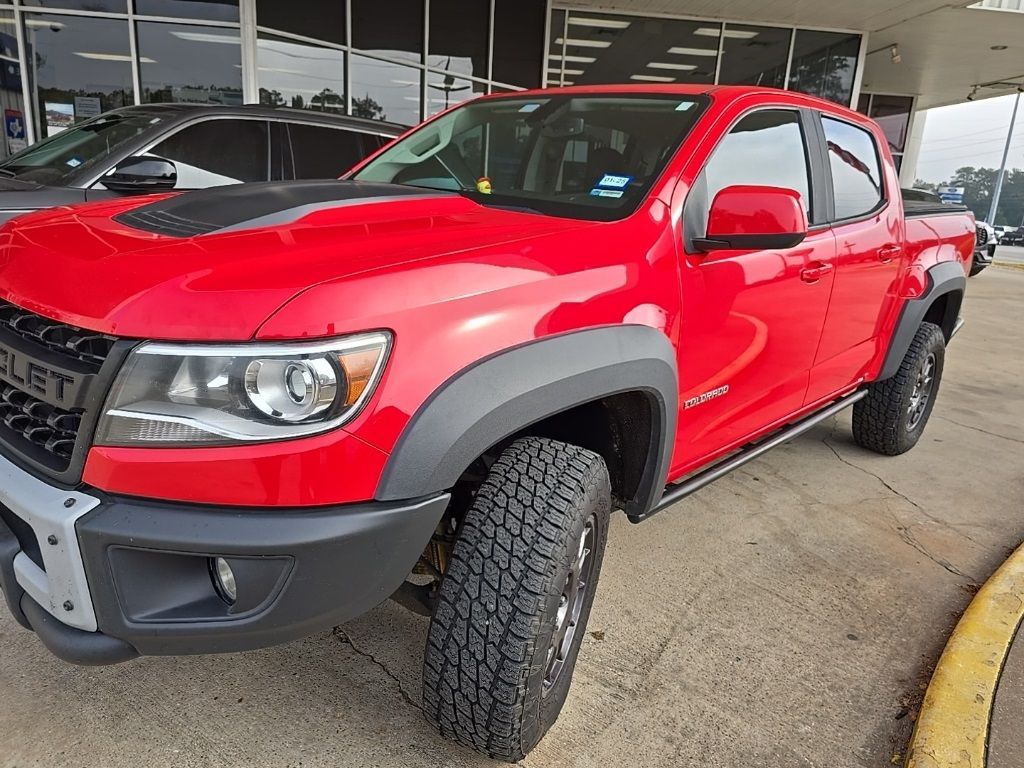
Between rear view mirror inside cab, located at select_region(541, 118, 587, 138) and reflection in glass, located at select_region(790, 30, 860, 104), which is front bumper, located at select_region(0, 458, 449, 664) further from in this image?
reflection in glass, located at select_region(790, 30, 860, 104)

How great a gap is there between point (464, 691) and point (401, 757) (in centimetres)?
32

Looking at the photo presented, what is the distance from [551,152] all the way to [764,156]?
2.46 ft

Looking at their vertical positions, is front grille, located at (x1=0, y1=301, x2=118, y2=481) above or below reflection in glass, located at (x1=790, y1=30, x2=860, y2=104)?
below

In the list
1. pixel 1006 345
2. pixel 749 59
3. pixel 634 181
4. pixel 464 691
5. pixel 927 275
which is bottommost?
pixel 1006 345

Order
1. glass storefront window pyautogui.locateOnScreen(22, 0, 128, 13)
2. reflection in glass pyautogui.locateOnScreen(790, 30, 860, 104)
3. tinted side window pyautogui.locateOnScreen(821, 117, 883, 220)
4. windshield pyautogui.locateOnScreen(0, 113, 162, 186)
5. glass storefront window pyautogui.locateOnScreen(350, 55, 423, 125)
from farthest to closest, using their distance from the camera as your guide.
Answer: reflection in glass pyautogui.locateOnScreen(790, 30, 860, 104), glass storefront window pyautogui.locateOnScreen(350, 55, 423, 125), glass storefront window pyautogui.locateOnScreen(22, 0, 128, 13), windshield pyautogui.locateOnScreen(0, 113, 162, 186), tinted side window pyautogui.locateOnScreen(821, 117, 883, 220)

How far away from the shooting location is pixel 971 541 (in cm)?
332

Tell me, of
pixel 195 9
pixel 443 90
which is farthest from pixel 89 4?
pixel 443 90

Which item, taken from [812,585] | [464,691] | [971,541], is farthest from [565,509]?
[971,541]

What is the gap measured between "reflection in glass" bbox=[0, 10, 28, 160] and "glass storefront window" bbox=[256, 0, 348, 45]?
3031mm

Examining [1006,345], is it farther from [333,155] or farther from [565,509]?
[565,509]

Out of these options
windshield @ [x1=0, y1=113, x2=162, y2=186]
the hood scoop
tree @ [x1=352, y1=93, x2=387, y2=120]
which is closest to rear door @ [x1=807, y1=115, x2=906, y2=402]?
the hood scoop

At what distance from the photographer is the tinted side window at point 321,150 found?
16.2 feet

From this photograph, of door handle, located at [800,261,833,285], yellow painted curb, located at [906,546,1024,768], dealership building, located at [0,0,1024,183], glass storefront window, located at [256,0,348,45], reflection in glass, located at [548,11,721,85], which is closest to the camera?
yellow painted curb, located at [906,546,1024,768]

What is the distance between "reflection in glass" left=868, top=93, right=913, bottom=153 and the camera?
69.6 ft
